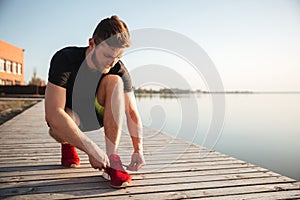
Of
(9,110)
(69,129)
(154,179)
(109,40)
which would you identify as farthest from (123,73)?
(9,110)

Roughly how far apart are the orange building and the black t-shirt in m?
26.4

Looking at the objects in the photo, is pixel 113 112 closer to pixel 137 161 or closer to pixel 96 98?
pixel 96 98

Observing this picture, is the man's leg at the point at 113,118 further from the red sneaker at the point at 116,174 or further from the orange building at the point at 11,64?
the orange building at the point at 11,64

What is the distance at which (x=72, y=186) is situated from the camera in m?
1.58

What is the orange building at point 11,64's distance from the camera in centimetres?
2558

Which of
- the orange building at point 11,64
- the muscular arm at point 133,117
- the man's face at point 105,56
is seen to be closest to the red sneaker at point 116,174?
the muscular arm at point 133,117

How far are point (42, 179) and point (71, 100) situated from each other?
51 centimetres

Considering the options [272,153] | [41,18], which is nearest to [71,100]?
[41,18]

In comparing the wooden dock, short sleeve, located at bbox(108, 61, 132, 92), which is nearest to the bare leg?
short sleeve, located at bbox(108, 61, 132, 92)

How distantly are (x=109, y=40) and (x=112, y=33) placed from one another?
42mm

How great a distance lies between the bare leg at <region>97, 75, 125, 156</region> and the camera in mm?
1639

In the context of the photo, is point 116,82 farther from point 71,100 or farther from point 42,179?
point 42,179

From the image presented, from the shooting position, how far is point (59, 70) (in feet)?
5.08

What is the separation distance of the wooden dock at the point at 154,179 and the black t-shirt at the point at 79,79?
401mm
